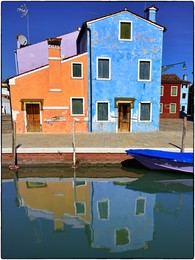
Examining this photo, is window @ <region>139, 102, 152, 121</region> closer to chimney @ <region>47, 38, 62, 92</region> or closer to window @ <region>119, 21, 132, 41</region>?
window @ <region>119, 21, 132, 41</region>

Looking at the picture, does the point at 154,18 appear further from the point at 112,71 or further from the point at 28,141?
the point at 28,141

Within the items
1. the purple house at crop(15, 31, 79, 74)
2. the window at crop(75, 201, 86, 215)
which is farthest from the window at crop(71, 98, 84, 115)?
the window at crop(75, 201, 86, 215)

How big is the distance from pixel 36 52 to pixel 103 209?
15.6m

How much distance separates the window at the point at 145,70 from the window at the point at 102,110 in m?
3.22

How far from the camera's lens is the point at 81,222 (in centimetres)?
596

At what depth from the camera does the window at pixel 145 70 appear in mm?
14500

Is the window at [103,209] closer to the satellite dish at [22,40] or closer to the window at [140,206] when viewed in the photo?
the window at [140,206]

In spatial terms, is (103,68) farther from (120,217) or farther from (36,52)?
(120,217)

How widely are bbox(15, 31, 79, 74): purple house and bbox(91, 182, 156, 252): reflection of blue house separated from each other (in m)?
13.7

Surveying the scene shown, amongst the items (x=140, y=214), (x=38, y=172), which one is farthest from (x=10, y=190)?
(x=140, y=214)

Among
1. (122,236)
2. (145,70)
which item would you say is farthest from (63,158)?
(145,70)

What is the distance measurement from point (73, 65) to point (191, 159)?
9.91 meters

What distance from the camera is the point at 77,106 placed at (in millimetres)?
14594

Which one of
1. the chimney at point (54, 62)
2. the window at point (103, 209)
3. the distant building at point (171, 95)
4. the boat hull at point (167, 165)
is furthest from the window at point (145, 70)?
the distant building at point (171, 95)
